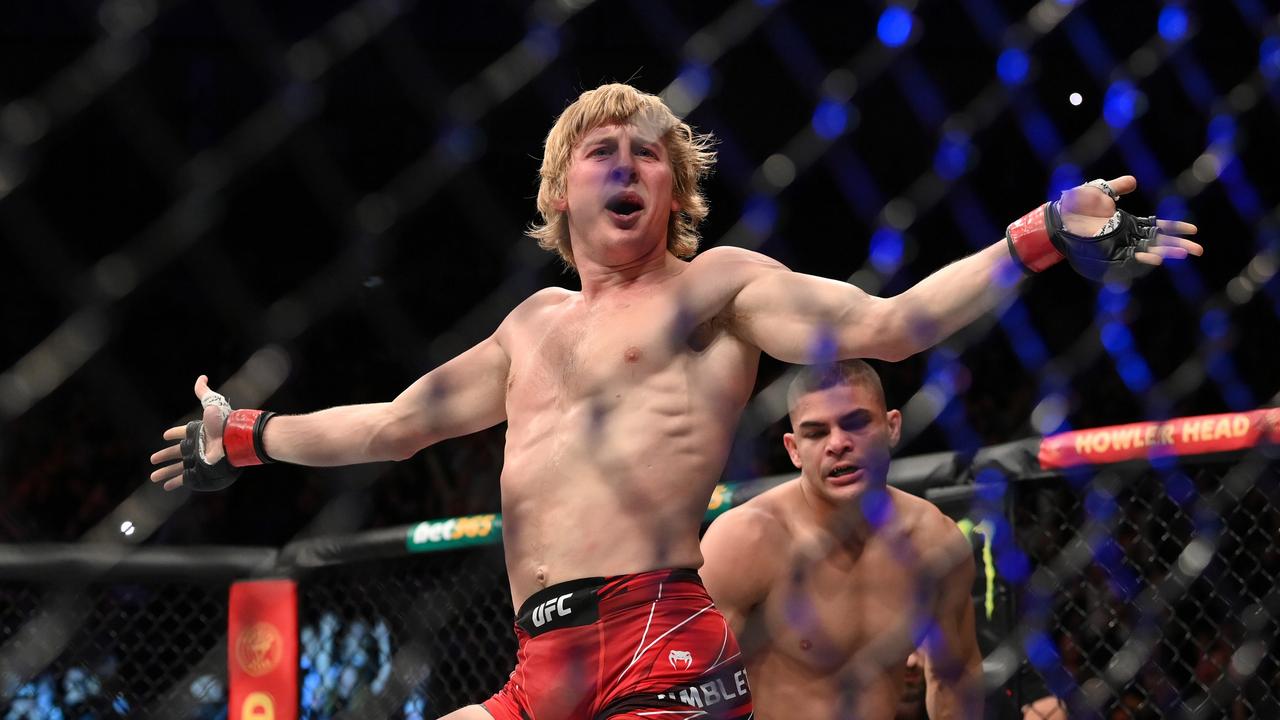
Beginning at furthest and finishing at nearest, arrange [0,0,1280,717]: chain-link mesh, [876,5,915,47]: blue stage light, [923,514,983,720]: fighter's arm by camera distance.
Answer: [0,0,1280,717]: chain-link mesh → [923,514,983,720]: fighter's arm → [876,5,915,47]: blue stage light

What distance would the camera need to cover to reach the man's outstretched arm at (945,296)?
153cm

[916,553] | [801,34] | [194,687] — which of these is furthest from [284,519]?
[916,553]

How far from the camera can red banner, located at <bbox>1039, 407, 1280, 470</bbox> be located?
2.10 metres

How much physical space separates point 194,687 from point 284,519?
1.83 metres

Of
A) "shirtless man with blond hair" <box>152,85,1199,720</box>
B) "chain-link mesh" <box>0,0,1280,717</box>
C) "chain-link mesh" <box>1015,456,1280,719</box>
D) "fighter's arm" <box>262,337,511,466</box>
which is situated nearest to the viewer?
"shirtless man with blond hair" <box>152,85,1199,720</box>

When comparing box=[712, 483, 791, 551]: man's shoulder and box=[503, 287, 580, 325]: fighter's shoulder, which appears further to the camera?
box=[712, 483, 791, 551]: man's shoulder

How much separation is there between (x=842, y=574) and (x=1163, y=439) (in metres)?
0.65

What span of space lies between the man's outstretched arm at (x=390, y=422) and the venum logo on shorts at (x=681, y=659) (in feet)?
1.72

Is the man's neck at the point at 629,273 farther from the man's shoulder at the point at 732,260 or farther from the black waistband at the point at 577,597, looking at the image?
the black waistband at the point at 577,597

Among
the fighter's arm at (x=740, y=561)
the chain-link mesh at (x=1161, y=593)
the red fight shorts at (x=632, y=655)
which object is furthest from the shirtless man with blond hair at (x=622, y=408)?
the chain-link mesh at (x=1161, y=593)

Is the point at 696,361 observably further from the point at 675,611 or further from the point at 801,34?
the point at 801,34

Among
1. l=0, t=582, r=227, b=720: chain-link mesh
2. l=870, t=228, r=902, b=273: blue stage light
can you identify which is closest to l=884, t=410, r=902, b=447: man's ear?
l=0, t=582, r=227, b=720: chain-link mesh

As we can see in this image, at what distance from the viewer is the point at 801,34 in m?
5.05

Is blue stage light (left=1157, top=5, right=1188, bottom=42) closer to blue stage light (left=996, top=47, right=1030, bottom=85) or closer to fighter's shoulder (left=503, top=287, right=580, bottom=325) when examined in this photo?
blue stage light (left=996, top=47, right=1030, bottom=85)
